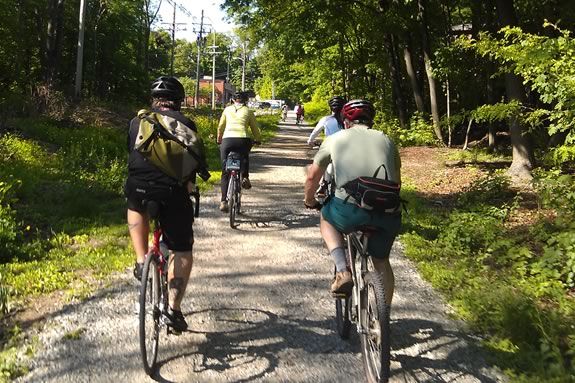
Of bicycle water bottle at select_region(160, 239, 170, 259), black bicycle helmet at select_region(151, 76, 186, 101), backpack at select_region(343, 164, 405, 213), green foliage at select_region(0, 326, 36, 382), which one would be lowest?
green foliage at select_region(0, 326, 36, 382)

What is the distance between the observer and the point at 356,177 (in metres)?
3.45

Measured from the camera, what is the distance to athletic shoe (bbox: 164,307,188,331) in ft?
11.9

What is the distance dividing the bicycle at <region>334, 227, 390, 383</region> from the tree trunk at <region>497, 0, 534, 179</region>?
8404 mm

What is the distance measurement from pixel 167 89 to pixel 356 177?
1.44 m

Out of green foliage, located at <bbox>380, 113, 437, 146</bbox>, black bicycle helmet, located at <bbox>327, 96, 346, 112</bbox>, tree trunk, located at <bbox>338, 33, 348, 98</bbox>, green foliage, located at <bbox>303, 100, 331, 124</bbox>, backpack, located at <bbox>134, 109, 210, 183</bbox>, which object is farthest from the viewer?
green foliage, located at <bbox>303, 100, 331, 124</bbox>

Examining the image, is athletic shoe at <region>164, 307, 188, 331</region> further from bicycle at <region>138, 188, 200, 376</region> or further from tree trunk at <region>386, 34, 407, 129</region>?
tree trunk at <region>386, 34, 407, 129</region>

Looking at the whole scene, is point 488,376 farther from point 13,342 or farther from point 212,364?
point 13,342

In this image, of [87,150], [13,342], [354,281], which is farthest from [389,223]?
[87,150]

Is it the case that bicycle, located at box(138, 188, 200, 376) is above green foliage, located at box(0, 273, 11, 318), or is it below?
above

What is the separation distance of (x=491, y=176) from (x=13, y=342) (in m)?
8.88

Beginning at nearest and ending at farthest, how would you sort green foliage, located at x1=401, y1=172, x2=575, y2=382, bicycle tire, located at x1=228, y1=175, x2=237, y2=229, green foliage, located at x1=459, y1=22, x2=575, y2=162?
green foliage, located at x1=401, y1=172, x2=575, y2=382 < green foliage, located at x1=459, y1=22, x2=575, y2=162 < bicycle tire, located at x1=228, y1=175, x2=237, y2=229

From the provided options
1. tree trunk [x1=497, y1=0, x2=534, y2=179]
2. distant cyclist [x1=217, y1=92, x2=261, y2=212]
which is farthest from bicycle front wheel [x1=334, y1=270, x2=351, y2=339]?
tree trunk [x1=497, y1=0, x2=534, y2=179]

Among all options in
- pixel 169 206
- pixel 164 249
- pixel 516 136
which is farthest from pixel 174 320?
pixel 516 136

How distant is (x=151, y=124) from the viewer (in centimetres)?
347
